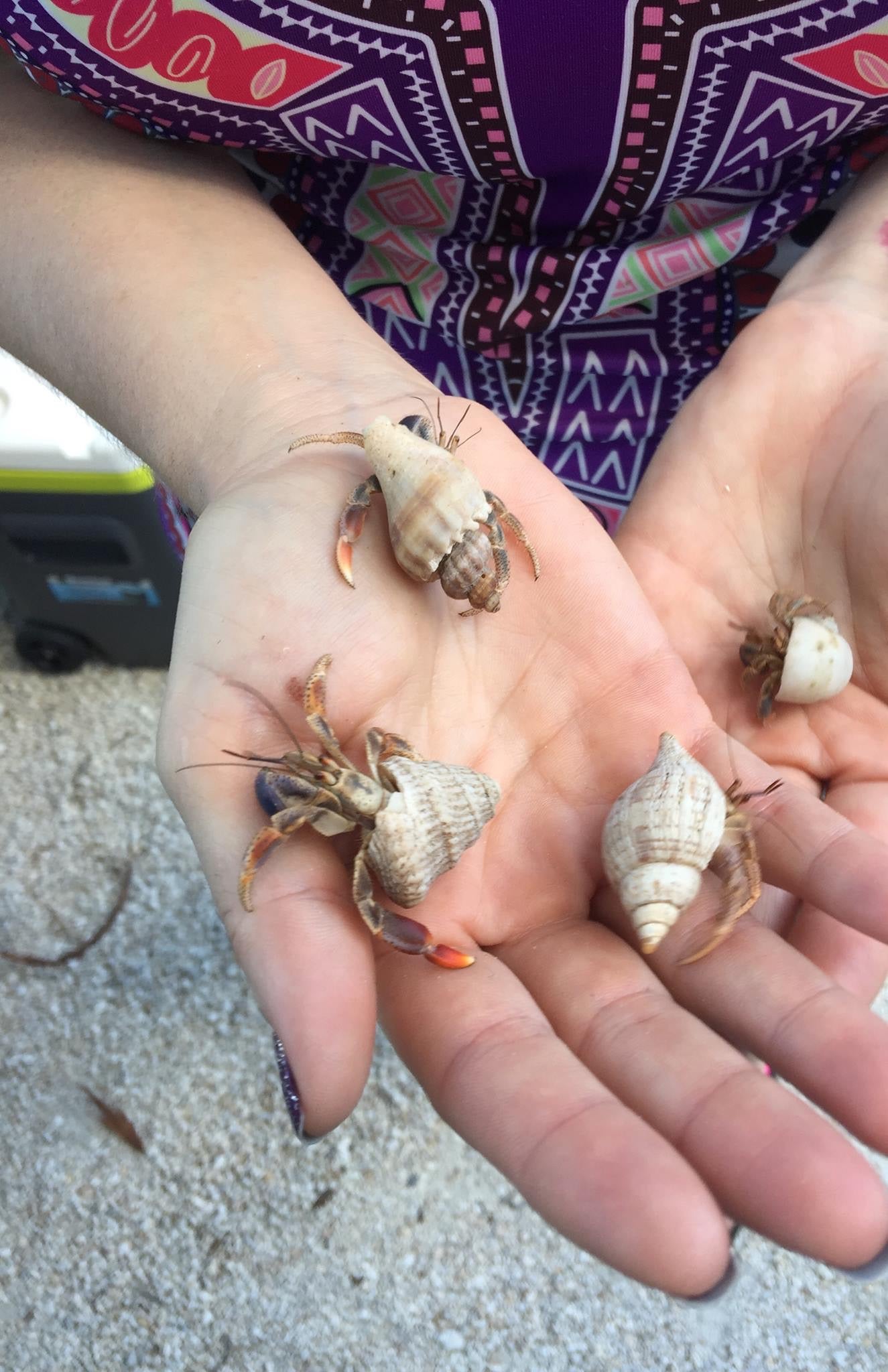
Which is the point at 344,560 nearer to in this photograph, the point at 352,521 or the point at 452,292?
the point at 352,521

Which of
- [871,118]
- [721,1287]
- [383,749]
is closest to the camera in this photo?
[721,1287]

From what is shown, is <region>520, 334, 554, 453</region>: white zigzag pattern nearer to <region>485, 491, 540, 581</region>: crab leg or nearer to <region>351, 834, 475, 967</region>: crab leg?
<region>485, 491, 540, 581</region>: crab leg

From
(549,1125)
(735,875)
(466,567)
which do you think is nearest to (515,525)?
(466,567)

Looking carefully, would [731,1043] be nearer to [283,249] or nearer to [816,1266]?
[816,1266]

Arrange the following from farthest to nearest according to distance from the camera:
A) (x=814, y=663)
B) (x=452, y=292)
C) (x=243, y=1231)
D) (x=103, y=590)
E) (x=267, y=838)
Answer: (x=103, y=590) < (x=243, y=1231) < (x=452, y=292) < (x=814, y=663) < (x=267, y=838)

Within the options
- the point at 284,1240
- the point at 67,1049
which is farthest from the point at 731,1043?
the point at 67,1049

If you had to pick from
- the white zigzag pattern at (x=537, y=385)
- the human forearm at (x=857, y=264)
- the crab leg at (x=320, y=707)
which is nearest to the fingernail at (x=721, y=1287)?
the crab leg at (x=320, y=707)

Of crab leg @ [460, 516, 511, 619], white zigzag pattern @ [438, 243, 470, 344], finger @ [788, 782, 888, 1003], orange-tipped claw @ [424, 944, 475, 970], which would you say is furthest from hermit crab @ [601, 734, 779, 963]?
white zigzag pattern @ [438, 243, 470, 344]
